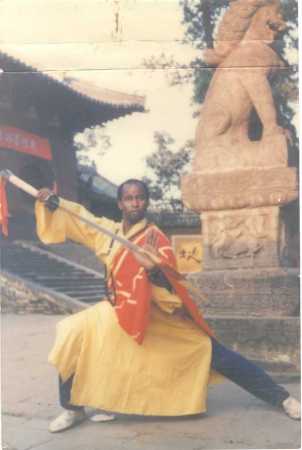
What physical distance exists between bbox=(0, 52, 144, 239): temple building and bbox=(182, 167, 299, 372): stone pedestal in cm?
64

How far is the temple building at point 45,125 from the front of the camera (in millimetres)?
3225

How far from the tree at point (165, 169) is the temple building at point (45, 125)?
24cm

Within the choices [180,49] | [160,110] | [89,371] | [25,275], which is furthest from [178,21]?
[89,371]

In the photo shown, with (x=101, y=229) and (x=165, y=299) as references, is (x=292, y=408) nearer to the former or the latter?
(x=165, y=299)

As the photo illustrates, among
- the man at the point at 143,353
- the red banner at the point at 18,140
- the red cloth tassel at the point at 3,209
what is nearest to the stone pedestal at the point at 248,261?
the man at the point at 143,353

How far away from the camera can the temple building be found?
3.22 m

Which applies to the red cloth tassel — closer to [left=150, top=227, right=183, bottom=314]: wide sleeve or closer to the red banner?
the red banner

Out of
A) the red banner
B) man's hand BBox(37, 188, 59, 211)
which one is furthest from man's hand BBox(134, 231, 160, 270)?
the red banner

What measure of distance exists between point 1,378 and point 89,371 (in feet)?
1.84

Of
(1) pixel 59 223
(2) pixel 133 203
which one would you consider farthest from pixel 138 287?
(1) pixel 59 223

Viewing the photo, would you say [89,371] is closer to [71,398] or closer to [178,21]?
[71,398]

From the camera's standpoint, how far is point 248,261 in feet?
11.4

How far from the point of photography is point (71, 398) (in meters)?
3.05

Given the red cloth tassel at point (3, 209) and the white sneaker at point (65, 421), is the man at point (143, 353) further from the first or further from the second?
the red cloth tassel at point (3, 209)
